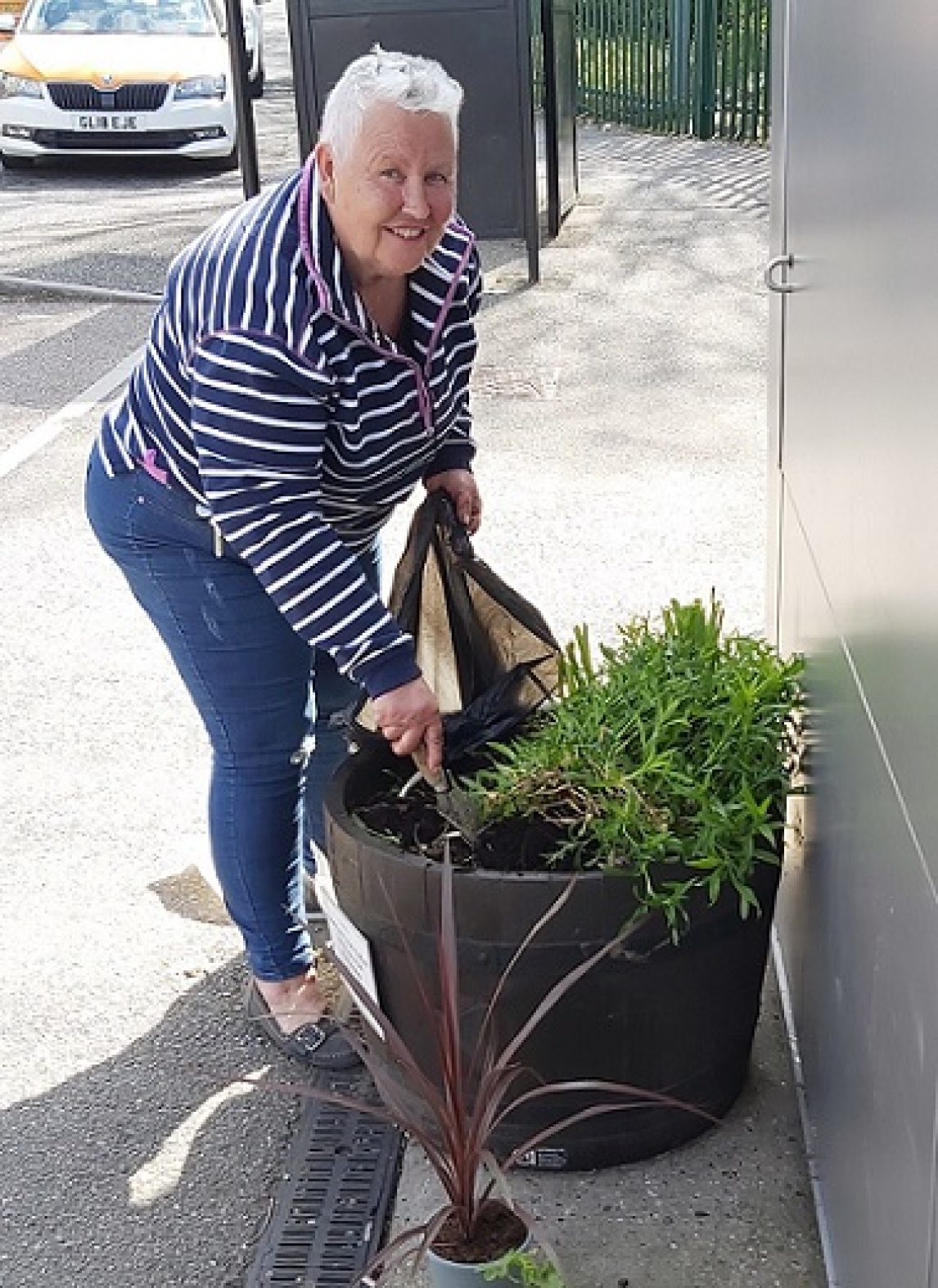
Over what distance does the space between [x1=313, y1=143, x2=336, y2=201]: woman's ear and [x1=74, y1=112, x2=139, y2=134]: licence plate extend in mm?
12158

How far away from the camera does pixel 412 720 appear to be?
2691 mm

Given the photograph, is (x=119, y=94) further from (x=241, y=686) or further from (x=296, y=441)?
(x=296, y=441)

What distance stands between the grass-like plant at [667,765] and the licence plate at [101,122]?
478 inches

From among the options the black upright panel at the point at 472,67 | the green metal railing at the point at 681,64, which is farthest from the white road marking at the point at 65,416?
the green metal railing at the point at 681,64

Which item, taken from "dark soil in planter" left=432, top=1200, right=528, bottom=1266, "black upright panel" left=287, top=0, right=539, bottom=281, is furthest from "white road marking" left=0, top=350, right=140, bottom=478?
"dark soil in planter" left=432, top=1200, right=528, bottom=1266

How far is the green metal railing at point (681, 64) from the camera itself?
14.7 m

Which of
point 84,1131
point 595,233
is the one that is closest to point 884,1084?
point 84,1131

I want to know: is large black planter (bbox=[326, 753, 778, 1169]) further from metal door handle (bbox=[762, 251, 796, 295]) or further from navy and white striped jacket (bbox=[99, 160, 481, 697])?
metal door handle (bbox=[762, 251, 796, 295])

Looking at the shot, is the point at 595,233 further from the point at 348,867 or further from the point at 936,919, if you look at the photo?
the point at 936,919

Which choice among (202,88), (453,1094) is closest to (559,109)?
(202,88)

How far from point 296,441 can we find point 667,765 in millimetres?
739

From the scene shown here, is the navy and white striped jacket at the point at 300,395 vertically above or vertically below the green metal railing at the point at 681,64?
above

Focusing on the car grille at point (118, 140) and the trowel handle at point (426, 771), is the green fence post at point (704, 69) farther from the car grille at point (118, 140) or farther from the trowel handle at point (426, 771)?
the trowel handle at point (426, 771)

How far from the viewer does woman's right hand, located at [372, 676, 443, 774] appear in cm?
268
